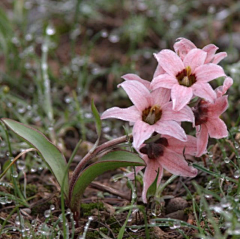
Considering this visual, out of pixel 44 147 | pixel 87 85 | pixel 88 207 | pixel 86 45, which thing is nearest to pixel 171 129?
pixel 44 147

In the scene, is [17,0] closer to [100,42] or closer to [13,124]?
[100,42]

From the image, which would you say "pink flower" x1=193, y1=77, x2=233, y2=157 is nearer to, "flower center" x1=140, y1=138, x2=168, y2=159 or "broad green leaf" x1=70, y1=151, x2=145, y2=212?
"flower center" x1=140, y1=138, x2=168, y2=159

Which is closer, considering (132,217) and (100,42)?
(132,217)

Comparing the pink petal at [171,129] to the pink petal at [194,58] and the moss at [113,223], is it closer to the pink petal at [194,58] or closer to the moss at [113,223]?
the pink petal at [194,58]

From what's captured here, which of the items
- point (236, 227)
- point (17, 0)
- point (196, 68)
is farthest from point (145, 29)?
point (236, 227)

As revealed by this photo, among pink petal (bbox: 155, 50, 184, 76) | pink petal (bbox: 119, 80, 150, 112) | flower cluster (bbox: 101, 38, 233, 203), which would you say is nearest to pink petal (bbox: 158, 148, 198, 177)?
flower cluster (bbox: 101, 38, 233, 203)
